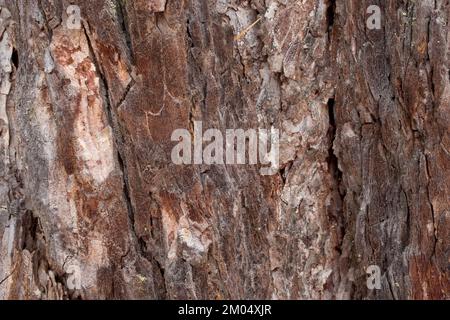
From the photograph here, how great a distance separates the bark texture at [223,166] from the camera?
3.21m

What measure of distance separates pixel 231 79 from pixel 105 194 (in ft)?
3.42

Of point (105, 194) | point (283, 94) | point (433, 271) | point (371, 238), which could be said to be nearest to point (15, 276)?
point (105, 194)

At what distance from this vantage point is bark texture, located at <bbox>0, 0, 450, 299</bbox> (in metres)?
3.21
